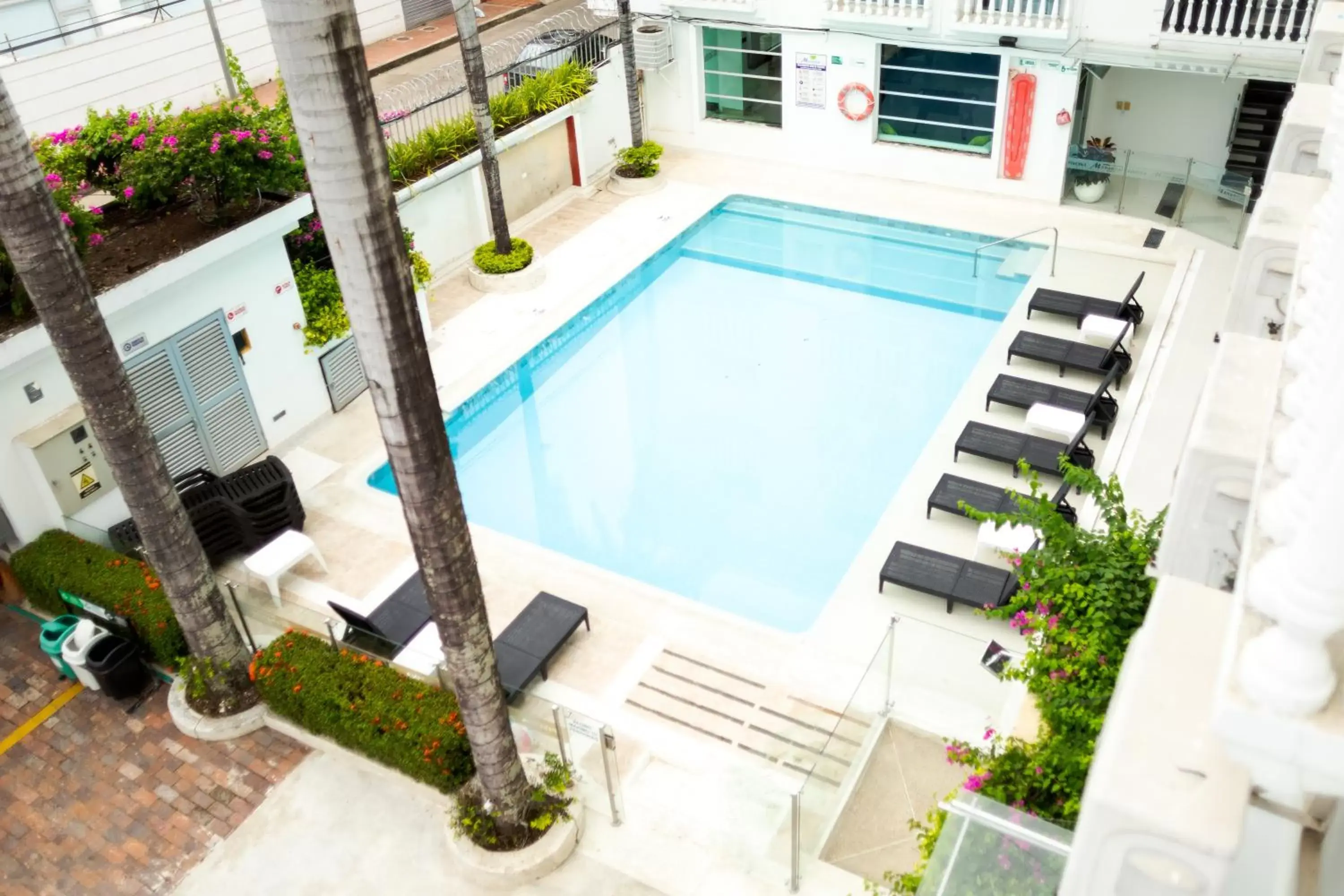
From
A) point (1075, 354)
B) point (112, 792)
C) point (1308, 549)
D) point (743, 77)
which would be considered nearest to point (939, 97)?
point (743, 77)

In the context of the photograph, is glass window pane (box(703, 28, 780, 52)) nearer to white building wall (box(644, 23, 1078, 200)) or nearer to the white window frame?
white building wall (box(644, 23, 1078, 200))

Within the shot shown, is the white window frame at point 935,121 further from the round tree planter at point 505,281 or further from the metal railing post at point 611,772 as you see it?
the metal railing post at point 611,772

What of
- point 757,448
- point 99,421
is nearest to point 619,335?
point 757,448

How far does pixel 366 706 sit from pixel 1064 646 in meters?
6.09

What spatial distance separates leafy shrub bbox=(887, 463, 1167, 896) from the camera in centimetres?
787

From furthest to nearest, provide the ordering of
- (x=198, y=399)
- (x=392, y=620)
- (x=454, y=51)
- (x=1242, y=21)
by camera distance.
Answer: (x=454, y=51) < (x=1242, y=21) < (x=198, y=399) < (x=392, y=620)

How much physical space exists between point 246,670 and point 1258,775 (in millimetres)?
9533

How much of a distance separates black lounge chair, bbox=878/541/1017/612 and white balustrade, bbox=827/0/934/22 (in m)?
11.9

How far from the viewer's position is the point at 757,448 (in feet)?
51.8

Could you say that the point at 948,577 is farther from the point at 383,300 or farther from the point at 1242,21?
the point at 1242,21

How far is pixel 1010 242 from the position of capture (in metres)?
20.1

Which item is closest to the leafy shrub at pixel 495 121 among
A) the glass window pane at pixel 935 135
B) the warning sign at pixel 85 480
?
the glass window pane at pixel 935 135

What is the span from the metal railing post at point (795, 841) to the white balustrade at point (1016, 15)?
15331 millimetres

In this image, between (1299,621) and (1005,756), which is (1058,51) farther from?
(1299,621)
